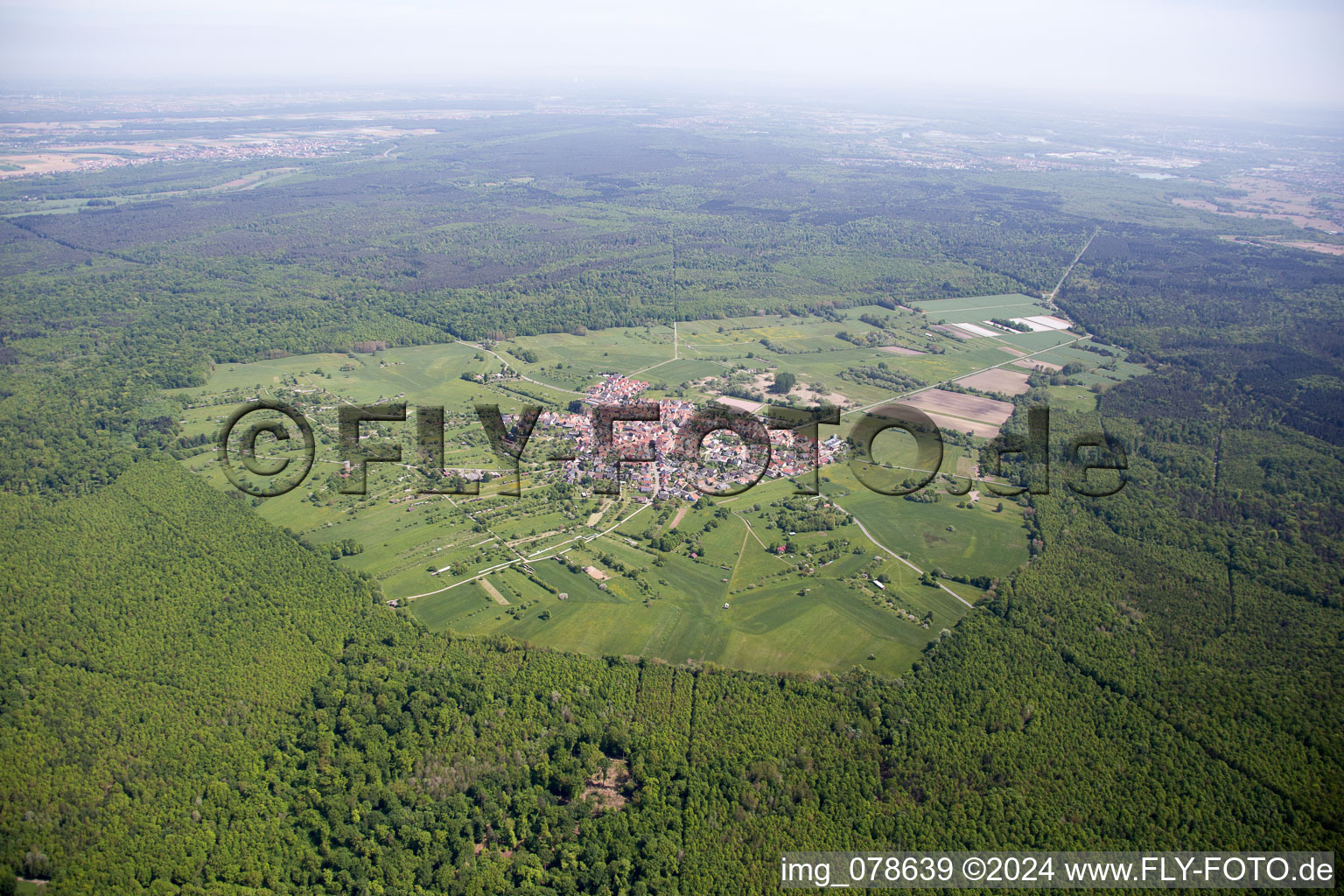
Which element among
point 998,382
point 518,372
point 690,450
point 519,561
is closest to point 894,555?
point 690,450

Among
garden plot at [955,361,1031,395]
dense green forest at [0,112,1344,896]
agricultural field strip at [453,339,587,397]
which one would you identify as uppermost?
agricultural field strip at [453,339,587,397]

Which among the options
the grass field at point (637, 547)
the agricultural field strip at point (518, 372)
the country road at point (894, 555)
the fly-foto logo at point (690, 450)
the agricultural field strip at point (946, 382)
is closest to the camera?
the grass field at point (637, 547)

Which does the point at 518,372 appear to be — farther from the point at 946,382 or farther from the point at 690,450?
the point at 946,382

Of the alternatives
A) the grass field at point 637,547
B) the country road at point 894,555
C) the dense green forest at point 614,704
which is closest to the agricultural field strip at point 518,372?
the grass field at point 637,547

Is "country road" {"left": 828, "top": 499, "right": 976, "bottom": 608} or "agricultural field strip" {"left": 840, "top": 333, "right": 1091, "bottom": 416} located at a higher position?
"agricultural field strip" {"left": 840, "top": 333, "right": 1091, "bottom": 416}

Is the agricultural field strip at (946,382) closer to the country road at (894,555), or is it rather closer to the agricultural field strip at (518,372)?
the country road at (894,555)

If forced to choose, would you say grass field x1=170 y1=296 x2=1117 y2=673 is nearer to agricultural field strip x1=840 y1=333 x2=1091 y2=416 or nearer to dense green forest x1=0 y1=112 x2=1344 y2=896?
agricultural field strip x1=840 y1=333 x2=1091 y2=416

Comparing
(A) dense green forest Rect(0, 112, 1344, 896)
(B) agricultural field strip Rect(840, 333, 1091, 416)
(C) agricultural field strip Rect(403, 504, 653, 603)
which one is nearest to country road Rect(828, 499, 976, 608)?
(A) dense green forest Rect(0, 112, 1344, 896)

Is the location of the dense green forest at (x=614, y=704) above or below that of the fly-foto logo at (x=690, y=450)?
below

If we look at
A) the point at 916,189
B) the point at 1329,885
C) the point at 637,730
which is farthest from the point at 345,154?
the point at 1329,885

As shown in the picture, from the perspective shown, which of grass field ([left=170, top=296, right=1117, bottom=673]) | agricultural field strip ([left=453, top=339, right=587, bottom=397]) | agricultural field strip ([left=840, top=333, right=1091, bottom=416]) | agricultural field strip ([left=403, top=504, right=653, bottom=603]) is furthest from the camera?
agricultural field strip ([left=453, top=339, right=587, bottom=397])

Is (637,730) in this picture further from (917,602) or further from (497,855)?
(917,602)
